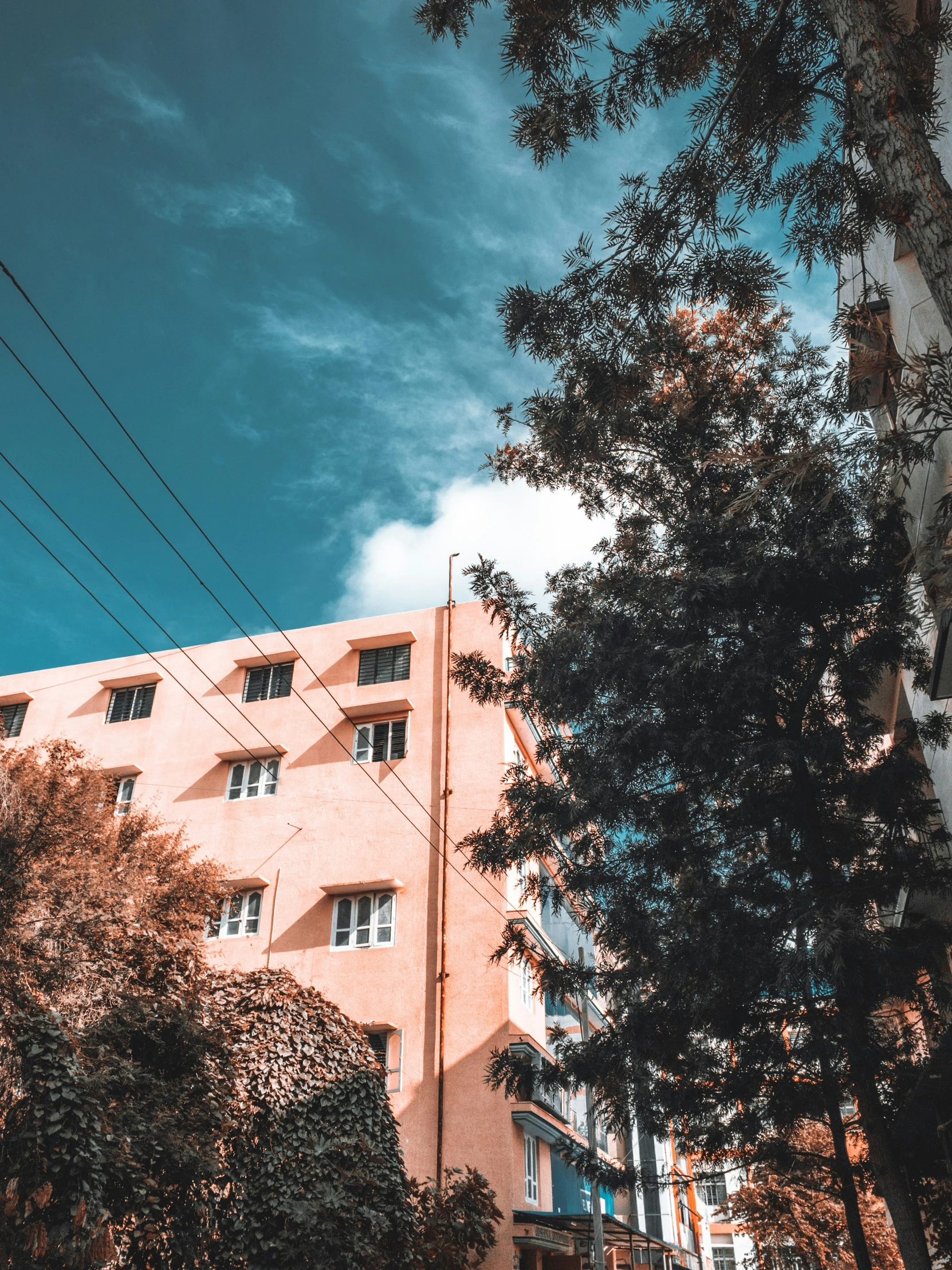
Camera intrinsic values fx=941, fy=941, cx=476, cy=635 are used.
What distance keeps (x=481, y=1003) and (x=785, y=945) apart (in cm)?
1174

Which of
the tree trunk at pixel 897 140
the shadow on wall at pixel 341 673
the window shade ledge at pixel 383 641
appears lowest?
the tree trunk at pixel 897 140

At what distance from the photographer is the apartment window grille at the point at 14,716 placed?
28.5 meters

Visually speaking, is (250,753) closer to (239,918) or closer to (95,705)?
(239,918)

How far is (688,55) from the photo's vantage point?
7.37 metres

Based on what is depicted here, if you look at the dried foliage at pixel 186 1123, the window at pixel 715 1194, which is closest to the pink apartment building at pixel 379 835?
the dried foliage at pixel 186 1123

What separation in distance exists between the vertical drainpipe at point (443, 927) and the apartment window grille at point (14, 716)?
545 inches

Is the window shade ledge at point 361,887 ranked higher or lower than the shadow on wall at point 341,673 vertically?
lower

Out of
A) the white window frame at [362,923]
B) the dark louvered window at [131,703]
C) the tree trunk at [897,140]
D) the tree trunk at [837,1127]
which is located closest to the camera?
the tree trunk at [897,140]

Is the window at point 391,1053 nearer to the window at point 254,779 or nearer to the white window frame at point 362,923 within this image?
the white window frame at point 362,923

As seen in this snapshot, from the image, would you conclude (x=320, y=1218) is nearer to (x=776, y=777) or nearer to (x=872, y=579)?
(x=776, y=777)

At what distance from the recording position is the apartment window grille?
28484mm

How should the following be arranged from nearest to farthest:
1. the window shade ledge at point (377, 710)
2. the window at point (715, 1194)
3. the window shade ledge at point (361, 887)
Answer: the window shade ledge at point (361, 887) < the window shade ledge at point (377, 710) < the window at point (715, 1194)

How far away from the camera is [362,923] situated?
21.9 metres

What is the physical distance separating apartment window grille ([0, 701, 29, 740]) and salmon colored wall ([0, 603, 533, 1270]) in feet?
0.88
